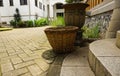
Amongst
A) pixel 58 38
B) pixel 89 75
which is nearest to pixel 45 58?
pixel 58 38

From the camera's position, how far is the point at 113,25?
86.8 inches

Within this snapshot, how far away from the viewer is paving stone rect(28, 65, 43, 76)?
1598 millimetres

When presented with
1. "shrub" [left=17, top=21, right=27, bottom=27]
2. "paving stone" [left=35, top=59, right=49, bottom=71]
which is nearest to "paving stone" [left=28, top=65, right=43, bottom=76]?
"paving stone" [left=35, top=59, right=49, bottom=71]

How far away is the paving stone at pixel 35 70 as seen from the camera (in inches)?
62.9

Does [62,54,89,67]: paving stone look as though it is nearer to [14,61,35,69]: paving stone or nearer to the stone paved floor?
the stone paved floor

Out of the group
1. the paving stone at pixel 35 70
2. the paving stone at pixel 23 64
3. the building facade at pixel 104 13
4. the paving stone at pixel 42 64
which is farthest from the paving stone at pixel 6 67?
the building facade at pixel 104 13

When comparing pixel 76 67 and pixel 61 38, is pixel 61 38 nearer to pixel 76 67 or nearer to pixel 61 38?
pixel 61 38

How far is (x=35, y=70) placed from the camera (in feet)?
5.52

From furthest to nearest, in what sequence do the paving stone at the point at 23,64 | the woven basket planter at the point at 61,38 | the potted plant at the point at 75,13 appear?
1. the potted plant at the point at 75,13
2. the woven basket planter at the point at 61,38
3. the paving stone at the point at 23,64

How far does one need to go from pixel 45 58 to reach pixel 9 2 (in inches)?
564

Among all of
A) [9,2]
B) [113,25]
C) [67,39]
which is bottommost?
[67,39]

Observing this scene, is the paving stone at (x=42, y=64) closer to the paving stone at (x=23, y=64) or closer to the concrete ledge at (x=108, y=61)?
the paving stone at (x=23, y=64)

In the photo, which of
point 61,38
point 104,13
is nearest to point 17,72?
point 61,38

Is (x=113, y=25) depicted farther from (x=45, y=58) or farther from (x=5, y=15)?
(x=5, y=15)
